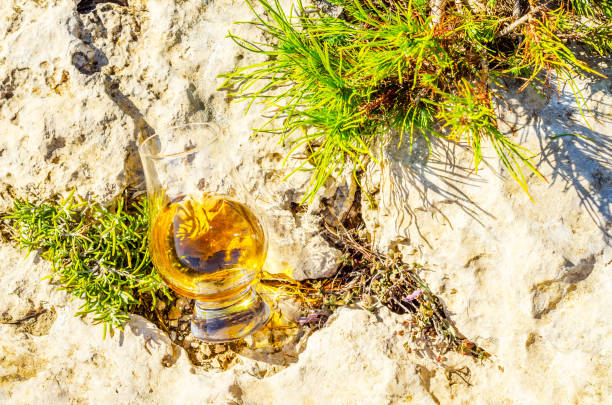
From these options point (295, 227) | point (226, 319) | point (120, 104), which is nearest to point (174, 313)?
point (226, 319)

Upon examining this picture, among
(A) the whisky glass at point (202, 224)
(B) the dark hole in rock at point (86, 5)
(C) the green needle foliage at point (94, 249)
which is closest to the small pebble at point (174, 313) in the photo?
(C) the green needle foliage at point (94, 249)

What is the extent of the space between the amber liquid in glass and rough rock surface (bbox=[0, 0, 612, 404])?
257 mm

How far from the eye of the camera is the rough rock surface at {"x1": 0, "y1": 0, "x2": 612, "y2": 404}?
1741 mm

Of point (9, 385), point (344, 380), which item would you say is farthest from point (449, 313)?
point (9, 385)

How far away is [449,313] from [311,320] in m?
0.58

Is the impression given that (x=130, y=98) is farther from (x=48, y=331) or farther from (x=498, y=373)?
(x=498, y=373)

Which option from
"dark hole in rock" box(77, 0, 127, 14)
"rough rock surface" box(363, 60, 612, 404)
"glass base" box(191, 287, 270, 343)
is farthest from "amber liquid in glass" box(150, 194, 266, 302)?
"dark hole in rock" box(77, 0, 127, 14)

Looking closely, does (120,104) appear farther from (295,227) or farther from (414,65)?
(414,65)

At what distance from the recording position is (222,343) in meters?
2.06

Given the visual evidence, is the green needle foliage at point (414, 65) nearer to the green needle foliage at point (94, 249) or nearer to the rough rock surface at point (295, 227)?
the rough rock surface at point (295, 227)

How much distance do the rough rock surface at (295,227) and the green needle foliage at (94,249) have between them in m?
0.09

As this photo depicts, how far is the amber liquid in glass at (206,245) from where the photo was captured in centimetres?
183

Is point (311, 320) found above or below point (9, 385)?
above

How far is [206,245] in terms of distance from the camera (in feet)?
5.97
